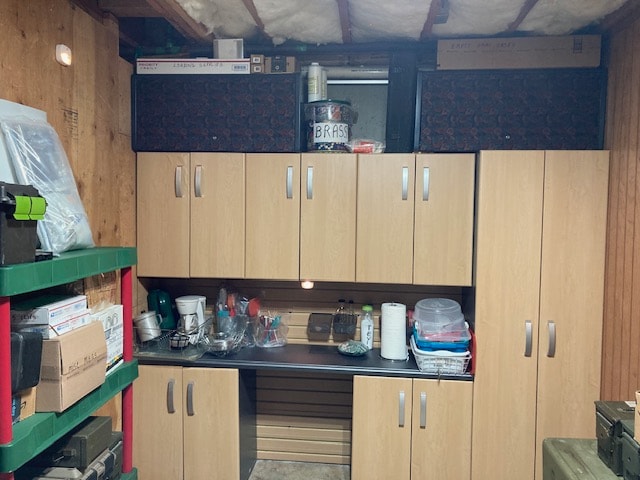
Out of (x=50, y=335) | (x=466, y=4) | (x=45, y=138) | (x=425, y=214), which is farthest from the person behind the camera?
(x=425, y=214)

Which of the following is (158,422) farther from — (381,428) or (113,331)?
(381,428)

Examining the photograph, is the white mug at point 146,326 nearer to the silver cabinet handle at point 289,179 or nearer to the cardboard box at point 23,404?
the silver cabinet handle at point 289,179

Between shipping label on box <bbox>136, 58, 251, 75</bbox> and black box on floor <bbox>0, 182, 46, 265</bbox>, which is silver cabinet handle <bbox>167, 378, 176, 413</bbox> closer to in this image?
black box on floor <bbox>0, 182, 46, 265</bbox>

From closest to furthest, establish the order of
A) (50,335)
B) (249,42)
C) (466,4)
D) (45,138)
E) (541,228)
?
(50,335) < (45,138) < (466,4) < (541,228) < (249,42)

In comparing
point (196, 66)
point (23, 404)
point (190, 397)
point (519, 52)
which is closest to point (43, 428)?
point (23, 404)

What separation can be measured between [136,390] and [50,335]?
123 cm

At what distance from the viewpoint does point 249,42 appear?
2822 millimetres

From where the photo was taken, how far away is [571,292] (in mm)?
2406

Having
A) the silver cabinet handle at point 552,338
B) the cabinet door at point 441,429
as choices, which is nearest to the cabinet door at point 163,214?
the cabinet door at point 441,429

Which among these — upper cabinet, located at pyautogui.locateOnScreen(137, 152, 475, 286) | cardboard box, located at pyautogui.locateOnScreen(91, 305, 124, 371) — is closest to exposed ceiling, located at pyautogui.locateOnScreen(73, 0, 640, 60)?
upper cabinet, located at pyautogui.locateOnScreen(137, 152, 475, 286)

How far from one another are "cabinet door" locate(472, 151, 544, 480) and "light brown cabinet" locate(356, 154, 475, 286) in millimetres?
113

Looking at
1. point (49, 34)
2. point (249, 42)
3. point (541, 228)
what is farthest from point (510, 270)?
point (49, 34)

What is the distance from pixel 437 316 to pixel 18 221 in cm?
202

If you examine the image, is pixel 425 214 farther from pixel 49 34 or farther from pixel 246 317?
pixel 49 34
